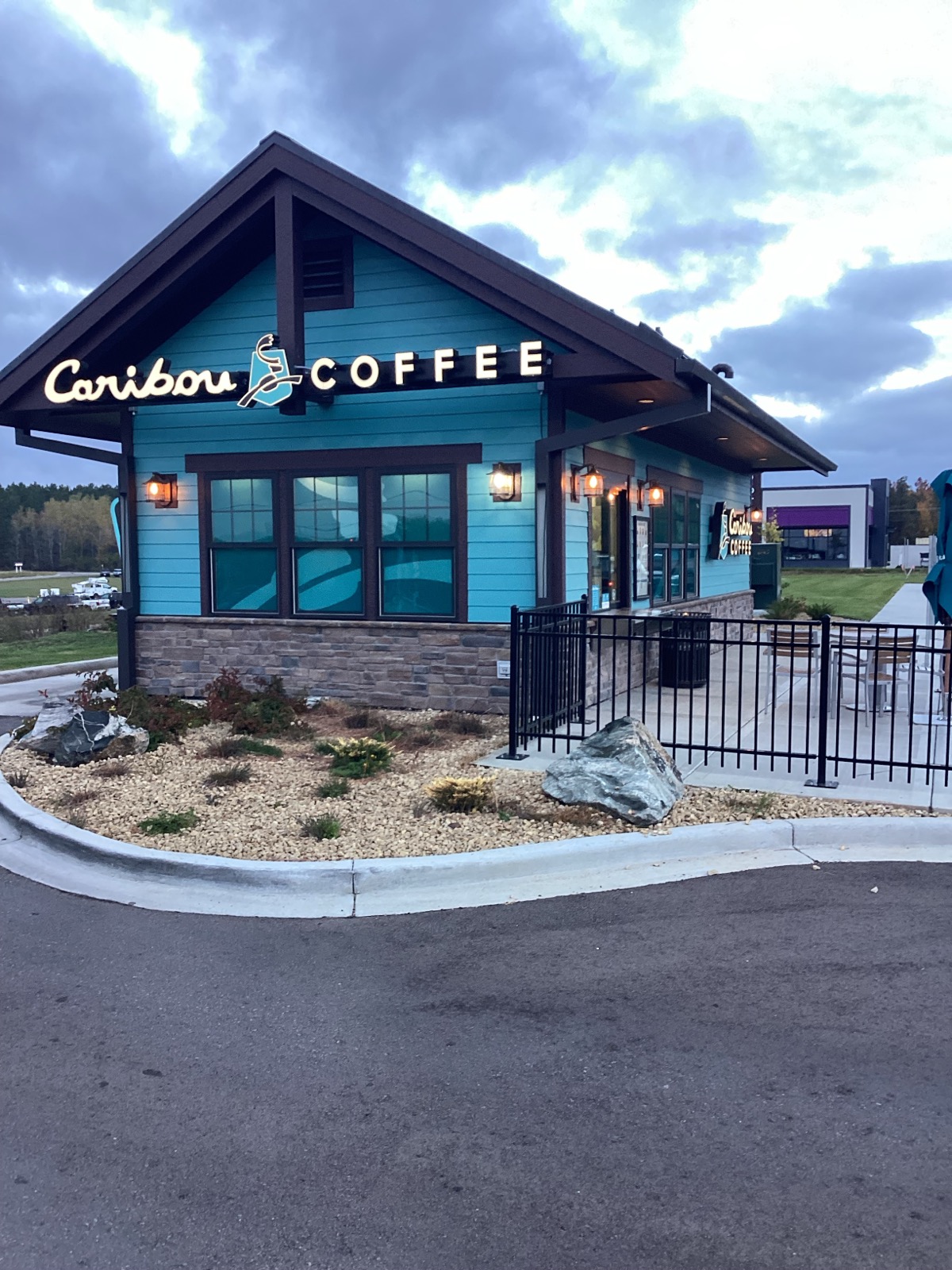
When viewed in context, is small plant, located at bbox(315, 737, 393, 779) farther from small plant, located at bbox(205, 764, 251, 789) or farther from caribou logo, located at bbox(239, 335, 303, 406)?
caribou logo, located at bbox(239, 335, 303, 406)

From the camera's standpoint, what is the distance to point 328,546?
480 inches

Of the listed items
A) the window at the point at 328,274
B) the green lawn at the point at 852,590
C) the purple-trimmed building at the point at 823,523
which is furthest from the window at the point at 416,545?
the purple-trimmed building at the point at 823,523

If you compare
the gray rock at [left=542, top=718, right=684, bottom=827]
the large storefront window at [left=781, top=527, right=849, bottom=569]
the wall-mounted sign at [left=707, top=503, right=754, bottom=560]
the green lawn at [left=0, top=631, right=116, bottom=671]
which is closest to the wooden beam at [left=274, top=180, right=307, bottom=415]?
the gray rock at [left=542, top=718, right=684, bottom=827]

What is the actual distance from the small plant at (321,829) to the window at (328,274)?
23.1 feet

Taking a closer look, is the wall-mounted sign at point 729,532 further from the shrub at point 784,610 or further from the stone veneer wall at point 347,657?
the stone veneer wall at point 347,657

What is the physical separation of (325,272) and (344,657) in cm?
461

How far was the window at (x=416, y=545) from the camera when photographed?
11633mm

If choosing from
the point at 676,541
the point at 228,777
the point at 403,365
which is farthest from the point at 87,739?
the point at 676,541

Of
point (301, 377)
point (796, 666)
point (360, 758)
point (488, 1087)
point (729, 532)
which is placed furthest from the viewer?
point (729, 532)

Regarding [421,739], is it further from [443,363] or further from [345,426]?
[345,426]

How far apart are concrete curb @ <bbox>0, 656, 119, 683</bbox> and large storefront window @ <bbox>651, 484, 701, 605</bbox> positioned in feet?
29.6

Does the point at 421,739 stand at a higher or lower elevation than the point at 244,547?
lower

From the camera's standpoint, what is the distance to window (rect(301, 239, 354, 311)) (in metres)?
11.6

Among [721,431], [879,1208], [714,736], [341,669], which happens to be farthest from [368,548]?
[879,1208]
